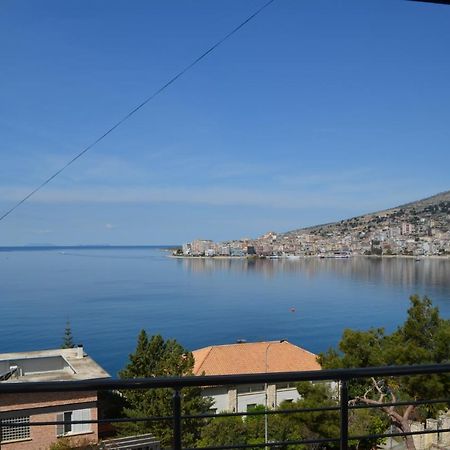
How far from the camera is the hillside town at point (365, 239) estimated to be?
76.0 metres

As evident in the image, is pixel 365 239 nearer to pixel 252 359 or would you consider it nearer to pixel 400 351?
pixel 252 359

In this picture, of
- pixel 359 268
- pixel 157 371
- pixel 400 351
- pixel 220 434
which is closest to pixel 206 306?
pixel 157 371

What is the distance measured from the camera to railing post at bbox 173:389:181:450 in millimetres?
1037

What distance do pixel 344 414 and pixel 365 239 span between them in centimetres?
9482

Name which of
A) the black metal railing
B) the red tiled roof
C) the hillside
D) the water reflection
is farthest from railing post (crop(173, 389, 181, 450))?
the hillside

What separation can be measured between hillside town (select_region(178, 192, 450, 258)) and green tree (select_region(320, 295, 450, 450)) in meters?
66.2

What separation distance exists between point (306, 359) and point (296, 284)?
3576cm

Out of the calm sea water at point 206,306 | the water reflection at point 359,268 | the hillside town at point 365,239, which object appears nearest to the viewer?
the calm sea water at point 206,306

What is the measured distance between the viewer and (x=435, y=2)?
1663mm

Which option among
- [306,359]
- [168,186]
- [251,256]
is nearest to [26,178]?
[306,359]

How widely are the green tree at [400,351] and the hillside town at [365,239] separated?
217 ft

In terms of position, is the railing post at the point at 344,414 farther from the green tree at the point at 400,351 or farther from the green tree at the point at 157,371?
the green tree at the point at 157,371

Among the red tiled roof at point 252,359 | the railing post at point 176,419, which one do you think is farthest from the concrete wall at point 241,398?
the railing post at point 176,419

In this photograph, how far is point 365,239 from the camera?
304 ft
